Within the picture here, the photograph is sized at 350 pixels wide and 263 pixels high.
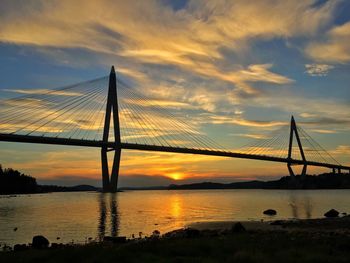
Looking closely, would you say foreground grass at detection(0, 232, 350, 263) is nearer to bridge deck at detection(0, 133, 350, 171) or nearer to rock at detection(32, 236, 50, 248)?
rock at detection(32, 236, 50, 248)

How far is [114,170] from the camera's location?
74.5m

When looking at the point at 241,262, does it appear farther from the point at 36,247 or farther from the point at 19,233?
the point at 19,233

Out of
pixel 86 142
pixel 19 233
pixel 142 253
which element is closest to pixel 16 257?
pixel 142 253

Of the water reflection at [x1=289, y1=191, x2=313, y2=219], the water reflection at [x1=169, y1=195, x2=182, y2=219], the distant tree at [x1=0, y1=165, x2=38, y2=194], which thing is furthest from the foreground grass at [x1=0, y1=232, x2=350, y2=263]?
the distant tree at [x1=0, y1=165, x2=38, y2=194]

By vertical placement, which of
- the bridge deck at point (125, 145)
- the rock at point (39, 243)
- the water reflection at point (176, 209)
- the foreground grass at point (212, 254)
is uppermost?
the bridge deck at point (125, 145)

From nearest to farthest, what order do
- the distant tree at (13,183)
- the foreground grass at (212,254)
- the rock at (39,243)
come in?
the foreground grass at (212,254) < the rock at (39,243) < the distant tree at (13,183)

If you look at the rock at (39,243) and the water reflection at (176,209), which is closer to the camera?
the rock at (39,243)

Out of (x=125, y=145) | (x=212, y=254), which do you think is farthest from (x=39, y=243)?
(x=125, y=145)

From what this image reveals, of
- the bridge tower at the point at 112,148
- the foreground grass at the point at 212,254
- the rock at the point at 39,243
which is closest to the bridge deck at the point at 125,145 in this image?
the bridge tower at the point at 112,148

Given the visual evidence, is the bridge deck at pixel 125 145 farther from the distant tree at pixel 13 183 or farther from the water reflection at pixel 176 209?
the distant tree at pixel 13 183

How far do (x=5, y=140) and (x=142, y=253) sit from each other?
179ft

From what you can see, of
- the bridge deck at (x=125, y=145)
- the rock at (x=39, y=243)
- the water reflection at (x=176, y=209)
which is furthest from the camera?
the bridge deck at (x=125, y=145)

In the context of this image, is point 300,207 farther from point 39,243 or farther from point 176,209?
point 39,243

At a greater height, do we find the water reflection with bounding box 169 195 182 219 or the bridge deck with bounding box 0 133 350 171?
the bridge deck with bounding box 0 133 350 171
